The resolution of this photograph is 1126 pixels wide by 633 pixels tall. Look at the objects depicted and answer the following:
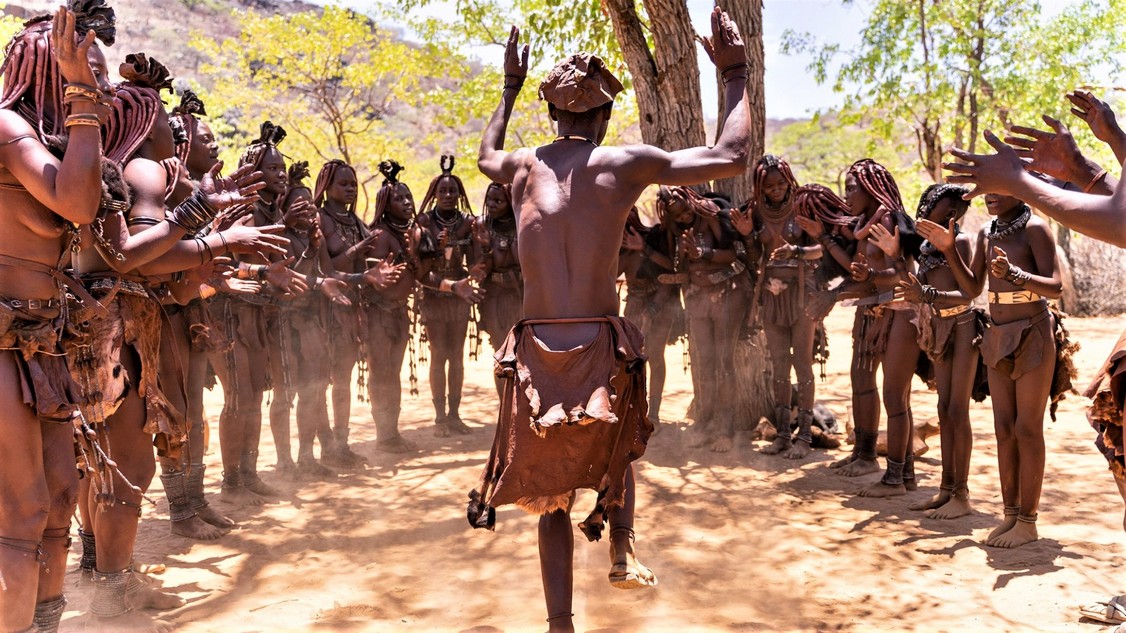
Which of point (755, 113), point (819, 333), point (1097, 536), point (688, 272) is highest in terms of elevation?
point (755, 113)

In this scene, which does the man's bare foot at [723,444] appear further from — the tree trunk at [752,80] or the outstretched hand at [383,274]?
the outstretched hand at [383,274]

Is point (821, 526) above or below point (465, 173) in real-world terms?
below

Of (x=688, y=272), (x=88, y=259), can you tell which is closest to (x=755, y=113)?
(x=688, y=272)

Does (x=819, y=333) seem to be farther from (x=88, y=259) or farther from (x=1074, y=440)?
(x=88, y=259)

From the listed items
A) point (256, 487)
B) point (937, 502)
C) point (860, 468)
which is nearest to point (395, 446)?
point (256, 487)

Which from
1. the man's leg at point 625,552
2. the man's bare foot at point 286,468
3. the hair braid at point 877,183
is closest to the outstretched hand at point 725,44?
the man's leg at point 625,552

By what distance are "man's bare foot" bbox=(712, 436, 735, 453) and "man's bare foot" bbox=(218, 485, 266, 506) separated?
143 inches

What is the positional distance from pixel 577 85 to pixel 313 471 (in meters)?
4.37

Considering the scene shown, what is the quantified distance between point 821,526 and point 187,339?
3996 mm

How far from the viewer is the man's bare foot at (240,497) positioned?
605 cm

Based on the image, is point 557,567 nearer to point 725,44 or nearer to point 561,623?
point 561,623

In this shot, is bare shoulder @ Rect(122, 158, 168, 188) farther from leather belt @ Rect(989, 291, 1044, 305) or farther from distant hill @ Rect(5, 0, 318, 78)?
distant hill @ Rect(5, 0, 318, 78)

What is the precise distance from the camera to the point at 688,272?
766 centimetres

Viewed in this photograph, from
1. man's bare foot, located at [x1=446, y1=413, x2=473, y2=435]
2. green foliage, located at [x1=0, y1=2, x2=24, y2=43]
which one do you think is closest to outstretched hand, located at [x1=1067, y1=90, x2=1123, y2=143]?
man's bare foot, located at [x1=446, y1=413, x2=473, y2=435]
